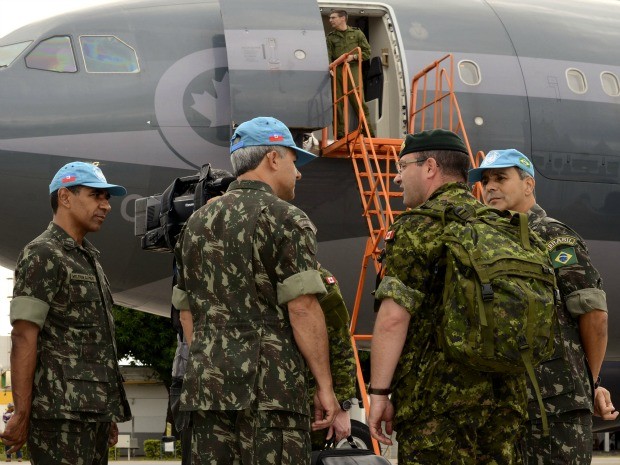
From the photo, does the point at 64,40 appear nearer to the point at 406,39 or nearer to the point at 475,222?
the point at 406,39

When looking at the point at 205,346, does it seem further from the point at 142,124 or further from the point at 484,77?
the point at 484,77

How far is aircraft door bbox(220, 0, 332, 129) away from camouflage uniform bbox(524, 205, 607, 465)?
4560 millimetres

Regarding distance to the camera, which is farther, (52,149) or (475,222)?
(52,149)

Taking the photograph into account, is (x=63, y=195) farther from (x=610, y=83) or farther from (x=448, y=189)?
(x=610, y=83)

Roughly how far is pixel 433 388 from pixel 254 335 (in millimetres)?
745

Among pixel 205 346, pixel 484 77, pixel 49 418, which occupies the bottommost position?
pixel 49 418

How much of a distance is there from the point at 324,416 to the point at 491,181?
1917 millimetres

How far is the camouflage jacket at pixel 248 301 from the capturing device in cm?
450

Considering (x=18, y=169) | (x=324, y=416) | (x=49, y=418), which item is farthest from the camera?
(x=18, y=169)

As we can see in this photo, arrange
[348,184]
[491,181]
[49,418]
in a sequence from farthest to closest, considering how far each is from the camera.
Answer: [348,184], [491,181], [49,418]

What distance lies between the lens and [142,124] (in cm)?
1012

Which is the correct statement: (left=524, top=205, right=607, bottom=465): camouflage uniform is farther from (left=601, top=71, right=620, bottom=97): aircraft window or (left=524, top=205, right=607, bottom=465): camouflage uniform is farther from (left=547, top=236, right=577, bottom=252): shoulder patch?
(left=601, top=71, right=620, bottom=97): aircraft window

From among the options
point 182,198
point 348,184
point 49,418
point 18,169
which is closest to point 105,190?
point 182,198

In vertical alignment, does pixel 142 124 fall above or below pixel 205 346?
above
